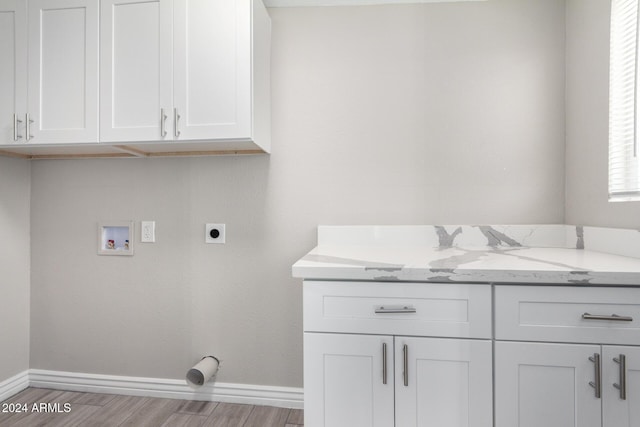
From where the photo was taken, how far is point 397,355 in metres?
1.14

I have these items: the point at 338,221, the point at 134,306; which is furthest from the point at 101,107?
the point at 338,221

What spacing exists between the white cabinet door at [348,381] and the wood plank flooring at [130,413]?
658 millimetres

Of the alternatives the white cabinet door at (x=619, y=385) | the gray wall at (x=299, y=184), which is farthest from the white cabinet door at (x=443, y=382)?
the gray wall at (x=299, y=184)

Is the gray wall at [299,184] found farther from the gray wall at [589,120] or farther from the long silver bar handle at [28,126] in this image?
the long silver bar handle at [28,126]

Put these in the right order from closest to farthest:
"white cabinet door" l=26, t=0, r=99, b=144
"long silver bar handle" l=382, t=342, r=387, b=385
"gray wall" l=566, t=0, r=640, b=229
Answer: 1. "long silver bar handle" l=382, t=342, r=387, b=385
2. "gray wall" l=566, t=0, r=640, b=229
3. "white cabinet door" l=26, t=0, r=99, b=144

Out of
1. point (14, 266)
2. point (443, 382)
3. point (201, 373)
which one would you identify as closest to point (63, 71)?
point (14, 266)

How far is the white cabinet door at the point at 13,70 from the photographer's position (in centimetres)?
161

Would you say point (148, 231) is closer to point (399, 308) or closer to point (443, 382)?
point (399, 308)

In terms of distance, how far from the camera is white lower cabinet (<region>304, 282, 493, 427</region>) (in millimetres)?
1108

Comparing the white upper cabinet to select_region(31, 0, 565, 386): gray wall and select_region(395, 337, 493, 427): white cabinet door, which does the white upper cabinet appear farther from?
select_region(395, 337, 493, 427): white cabinet door

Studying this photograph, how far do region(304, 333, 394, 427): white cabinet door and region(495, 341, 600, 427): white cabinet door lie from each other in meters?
0.34

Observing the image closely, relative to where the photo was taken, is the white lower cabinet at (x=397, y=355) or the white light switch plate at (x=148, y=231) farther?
the white light switch plate at (x=148, y=231)

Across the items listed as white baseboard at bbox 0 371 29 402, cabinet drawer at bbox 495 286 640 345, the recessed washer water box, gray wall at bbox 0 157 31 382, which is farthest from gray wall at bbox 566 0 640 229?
white baseboard at bbox 0 371 29 402

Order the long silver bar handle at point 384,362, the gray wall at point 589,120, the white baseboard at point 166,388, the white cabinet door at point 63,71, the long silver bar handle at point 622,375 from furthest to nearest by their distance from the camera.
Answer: the white baseboard at point 166,388 → the white cabinet door at point 63,71 → the gray wall at point 589,120 → the long silver bar handle at point 384,362 → the long silver bar handle at point 622,375
